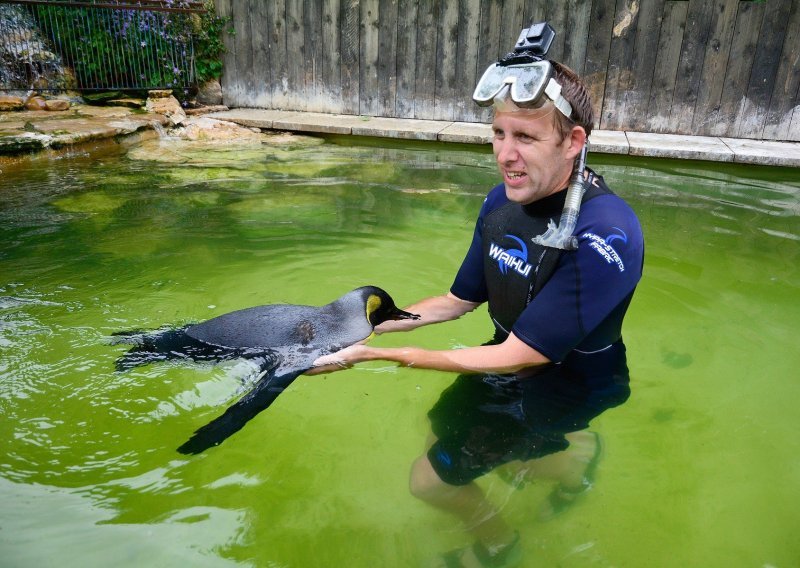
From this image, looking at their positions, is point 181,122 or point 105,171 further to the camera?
point 181,122

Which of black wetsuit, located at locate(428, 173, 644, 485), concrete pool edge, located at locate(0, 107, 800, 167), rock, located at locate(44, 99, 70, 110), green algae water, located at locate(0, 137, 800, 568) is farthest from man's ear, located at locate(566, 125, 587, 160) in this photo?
rock, located at locate(44, 99, 70, 110)

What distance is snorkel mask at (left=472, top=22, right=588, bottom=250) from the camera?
6.73 ft

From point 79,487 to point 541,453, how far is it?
1710mm

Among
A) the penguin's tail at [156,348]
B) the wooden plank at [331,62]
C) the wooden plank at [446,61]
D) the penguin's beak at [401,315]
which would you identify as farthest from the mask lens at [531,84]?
the wooden plank at [331,62]

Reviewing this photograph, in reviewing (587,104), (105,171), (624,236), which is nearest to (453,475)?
(624,236)

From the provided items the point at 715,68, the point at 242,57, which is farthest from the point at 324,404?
the point at 242,57

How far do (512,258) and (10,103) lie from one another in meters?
7.92

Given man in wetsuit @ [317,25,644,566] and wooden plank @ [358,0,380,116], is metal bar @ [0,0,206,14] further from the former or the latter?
man in wetsuit @ [317,25,644,566]

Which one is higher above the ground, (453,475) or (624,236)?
(624,236)

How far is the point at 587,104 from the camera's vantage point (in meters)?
2.17

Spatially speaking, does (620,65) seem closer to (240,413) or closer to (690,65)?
(690,65)

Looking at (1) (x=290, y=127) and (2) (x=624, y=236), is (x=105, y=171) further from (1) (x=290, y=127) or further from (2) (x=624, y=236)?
(2) (x=624, y=236)

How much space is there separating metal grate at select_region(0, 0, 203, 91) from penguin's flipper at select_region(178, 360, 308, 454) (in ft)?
25.9

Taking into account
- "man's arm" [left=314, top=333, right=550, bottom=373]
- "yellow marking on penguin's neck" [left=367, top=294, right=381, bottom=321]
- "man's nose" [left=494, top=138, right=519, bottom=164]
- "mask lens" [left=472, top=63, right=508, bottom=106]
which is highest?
"mask lens" [left=472, top=63, right=508, bottom=106]
